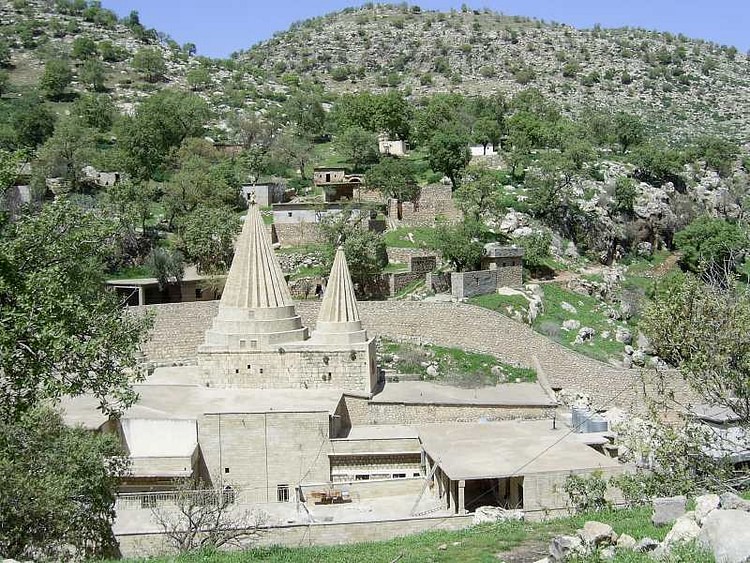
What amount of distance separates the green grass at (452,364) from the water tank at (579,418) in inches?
116

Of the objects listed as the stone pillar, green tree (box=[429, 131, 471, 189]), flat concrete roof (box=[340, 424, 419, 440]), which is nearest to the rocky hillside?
green tree (box=[429, 131, 471, 189])

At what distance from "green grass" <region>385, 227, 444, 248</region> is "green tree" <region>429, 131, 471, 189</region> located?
636 centimetres

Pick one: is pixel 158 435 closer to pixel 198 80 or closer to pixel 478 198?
pixel 478 198

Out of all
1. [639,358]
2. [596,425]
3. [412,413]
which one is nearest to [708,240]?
[639,358]

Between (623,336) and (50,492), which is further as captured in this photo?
(623,336)

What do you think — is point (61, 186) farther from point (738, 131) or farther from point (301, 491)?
point (738, 131)

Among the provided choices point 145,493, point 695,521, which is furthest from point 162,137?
point 695,521

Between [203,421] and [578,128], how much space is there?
1558 inches

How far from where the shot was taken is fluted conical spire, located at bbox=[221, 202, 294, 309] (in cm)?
2284

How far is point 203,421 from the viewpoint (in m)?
19.2

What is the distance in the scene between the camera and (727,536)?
7223 mm

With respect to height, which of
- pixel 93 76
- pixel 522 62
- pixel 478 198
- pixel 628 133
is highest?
pixel 522 62

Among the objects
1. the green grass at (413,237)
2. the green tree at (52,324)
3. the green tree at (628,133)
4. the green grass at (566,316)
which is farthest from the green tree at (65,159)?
the green tree at (628,133)

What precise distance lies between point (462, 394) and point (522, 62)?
78098 millimetres
